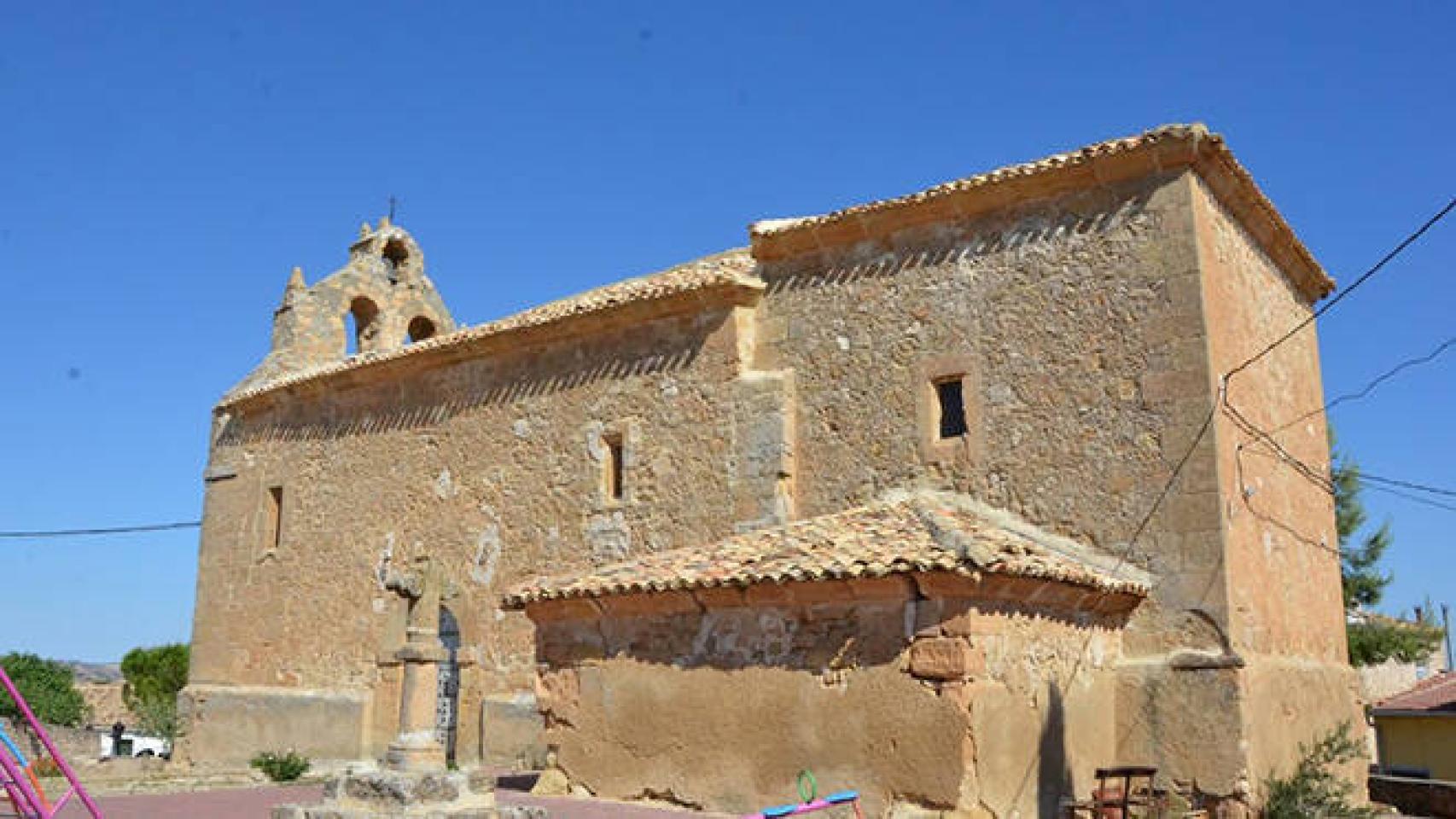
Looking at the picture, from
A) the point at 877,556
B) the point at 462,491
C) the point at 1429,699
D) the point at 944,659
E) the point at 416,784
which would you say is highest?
the point at 462,491

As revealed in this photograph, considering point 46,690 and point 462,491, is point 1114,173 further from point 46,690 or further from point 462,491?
point 46,690

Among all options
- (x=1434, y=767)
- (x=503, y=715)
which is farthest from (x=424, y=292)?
(x=1434, y=767)

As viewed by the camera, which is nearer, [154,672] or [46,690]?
[46,690]

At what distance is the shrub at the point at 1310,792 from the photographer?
915 cm

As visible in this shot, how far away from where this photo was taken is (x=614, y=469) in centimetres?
1304

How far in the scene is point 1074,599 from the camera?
9000 millimetres

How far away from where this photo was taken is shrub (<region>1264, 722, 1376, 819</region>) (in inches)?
360

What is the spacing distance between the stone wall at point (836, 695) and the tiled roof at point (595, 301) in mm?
3813

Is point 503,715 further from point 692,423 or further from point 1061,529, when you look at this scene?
point 1061,529

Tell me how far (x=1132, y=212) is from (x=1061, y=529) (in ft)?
9.04

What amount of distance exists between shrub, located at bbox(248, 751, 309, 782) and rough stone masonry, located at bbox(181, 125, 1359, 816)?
3.72 feet

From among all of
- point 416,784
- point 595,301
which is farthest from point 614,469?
point 416,784

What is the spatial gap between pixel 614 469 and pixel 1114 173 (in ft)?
19.5

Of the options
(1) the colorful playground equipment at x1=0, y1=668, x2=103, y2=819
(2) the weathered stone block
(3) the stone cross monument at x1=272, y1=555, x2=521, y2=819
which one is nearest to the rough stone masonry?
(2) the weathered stone block
